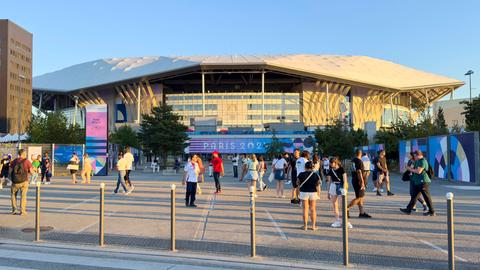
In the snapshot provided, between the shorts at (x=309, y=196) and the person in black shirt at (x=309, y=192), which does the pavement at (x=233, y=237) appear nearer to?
the person in black shirt at (x=309, y=192)

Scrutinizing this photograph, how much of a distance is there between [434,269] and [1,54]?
117829mm

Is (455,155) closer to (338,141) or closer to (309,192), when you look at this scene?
(338,141)

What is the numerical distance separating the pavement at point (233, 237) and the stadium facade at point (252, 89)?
66438mm

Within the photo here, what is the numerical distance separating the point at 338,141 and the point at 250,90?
60.6 m

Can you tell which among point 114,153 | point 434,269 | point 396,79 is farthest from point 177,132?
point 396,79

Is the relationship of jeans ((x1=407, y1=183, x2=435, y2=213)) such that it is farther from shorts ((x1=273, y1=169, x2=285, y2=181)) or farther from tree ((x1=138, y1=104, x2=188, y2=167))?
tree ((x1=138, y1=104, x2=188, y2=167))

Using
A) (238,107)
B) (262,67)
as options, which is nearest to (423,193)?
(262,67)

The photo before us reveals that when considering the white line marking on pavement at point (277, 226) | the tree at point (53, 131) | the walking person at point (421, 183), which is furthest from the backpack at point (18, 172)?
the tree at point (53, 131)

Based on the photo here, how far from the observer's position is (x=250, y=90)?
90438mm

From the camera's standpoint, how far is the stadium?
81188 mm

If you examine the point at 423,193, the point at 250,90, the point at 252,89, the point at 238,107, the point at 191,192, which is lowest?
the point at 191,192

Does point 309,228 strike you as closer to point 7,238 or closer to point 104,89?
point 7,238

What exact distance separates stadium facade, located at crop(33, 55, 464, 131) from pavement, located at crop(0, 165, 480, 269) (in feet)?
218

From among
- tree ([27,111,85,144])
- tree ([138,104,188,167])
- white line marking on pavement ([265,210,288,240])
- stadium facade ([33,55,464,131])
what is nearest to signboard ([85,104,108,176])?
tree ([27,111,85,144])
